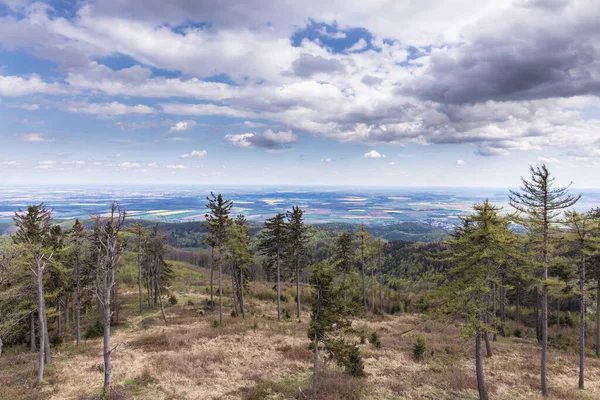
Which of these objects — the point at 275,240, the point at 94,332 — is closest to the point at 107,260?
the point at 94,332

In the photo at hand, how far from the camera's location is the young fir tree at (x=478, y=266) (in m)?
16.3

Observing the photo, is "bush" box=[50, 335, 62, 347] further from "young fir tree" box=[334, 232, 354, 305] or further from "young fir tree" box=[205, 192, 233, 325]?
"young fir tree" box=[334, 232, 354, 305]

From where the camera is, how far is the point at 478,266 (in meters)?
16.9

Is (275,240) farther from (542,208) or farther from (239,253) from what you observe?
(542,208)

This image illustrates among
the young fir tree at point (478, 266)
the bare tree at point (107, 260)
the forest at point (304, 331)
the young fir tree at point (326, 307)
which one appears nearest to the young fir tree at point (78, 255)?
the forest at point (304, 331)

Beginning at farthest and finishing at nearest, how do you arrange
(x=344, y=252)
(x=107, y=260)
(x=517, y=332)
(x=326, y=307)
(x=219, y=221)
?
(x=344, y=252) → (x=517, y=332) → (x=219, y=221) → (x=326, y=307) → (x=107, y=260)

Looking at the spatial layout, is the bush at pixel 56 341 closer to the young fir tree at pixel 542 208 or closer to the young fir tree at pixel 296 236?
the young fir tree at pixel 296 236

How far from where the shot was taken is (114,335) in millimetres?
29734

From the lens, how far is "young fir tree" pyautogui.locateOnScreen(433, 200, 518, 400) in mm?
16312

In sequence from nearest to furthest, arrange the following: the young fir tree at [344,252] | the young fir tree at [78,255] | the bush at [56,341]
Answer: the young fir tree at [78,255] → the bush at [56,341] → the young fir tree at [344,252]

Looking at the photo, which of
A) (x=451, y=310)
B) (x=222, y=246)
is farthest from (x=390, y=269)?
(x=451, y=310)

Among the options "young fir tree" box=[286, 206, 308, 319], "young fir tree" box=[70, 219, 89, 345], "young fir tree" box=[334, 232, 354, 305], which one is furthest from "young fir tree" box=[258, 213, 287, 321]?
"young fir tree" box=[70, 219, 89, 345]

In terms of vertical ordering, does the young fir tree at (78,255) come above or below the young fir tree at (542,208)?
below

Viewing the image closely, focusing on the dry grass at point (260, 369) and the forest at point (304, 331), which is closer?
the forest at point (304, 331)
